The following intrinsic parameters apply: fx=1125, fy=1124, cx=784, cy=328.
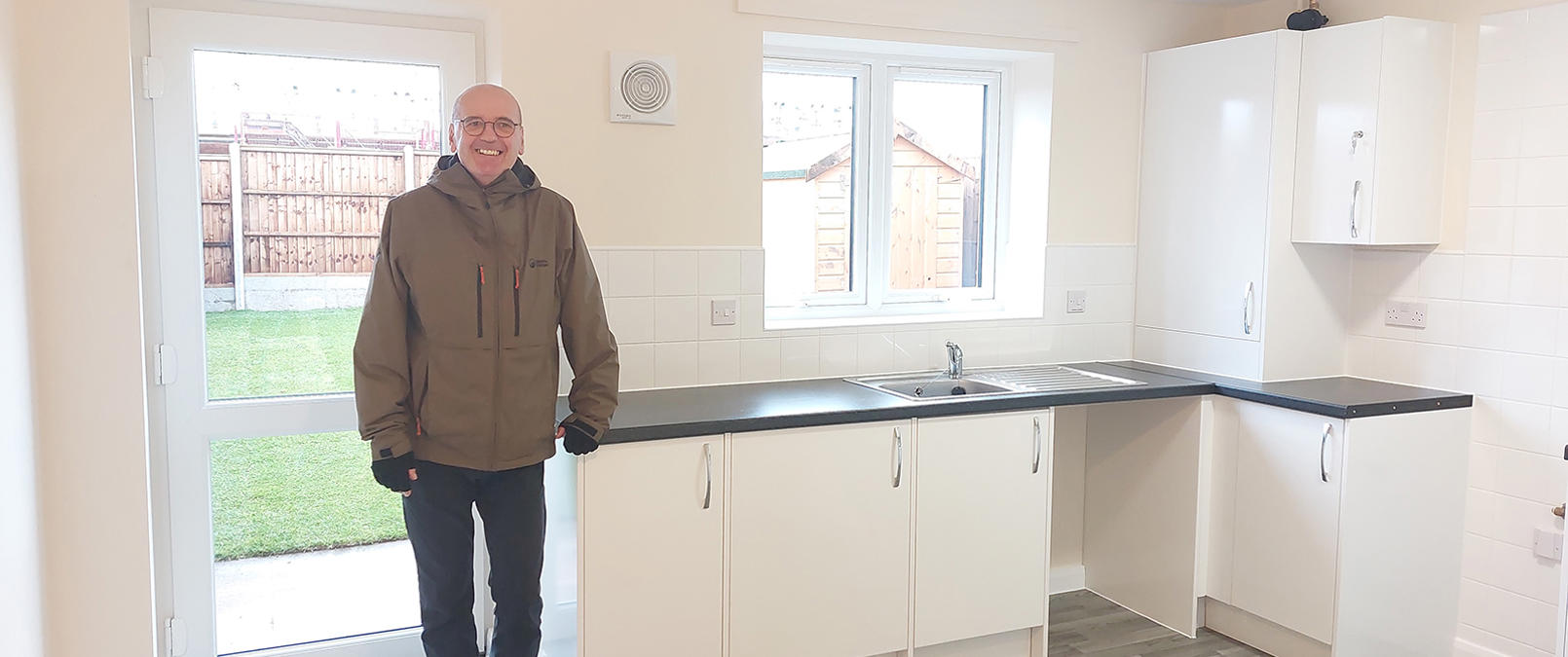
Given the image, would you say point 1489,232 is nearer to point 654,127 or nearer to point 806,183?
point 806,183

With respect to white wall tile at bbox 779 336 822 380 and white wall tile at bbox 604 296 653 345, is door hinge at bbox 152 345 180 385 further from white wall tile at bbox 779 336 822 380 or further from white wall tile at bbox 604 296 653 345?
white wall tile at bbox 779 336 822 380

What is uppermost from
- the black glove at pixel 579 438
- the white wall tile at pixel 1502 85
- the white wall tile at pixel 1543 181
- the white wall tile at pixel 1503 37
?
the white wall tile at pixel 1503 37

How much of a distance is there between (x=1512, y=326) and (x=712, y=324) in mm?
2377

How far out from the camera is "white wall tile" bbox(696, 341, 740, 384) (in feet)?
11.4

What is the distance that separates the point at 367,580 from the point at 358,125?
1322 millimetres

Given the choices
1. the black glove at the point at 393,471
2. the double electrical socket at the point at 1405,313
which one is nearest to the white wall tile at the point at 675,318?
the black glove at the point at 393,471

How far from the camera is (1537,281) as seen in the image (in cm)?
325

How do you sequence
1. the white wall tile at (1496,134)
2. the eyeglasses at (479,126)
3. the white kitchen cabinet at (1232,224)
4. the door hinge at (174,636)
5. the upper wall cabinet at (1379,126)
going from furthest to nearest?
the white kitchen cabinet at (1232,224)
the upper wall cabinet at (1379,126)
the white wall tile at (1496,134)
the door hinge at (174,636)
the eyeglasses at (479,126)

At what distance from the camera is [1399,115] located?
3.39 metres

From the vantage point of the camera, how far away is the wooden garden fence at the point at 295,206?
3.02m

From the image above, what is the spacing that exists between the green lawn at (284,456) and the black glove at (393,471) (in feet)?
2.60

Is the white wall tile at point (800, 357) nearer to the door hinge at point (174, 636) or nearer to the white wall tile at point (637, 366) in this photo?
the white wall tile at point (637, 366)

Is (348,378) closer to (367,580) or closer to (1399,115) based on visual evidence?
(367,580)

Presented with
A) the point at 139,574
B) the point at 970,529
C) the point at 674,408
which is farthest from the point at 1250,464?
the point at 139,574
